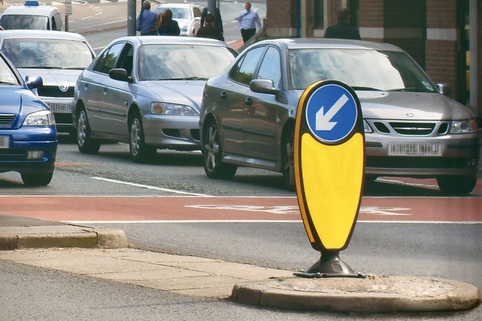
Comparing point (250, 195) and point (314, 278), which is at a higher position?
point (314, 278)

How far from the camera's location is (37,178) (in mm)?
17141

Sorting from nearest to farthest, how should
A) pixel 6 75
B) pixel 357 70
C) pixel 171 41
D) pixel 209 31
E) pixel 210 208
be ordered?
1. pixel 210 208
2. pixel 357 70
3. pixel 6 75
4. pixel 171 41
5. pixel 209 31

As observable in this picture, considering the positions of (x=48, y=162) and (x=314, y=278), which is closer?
(x=314, y=278)

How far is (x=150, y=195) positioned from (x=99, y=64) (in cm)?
685

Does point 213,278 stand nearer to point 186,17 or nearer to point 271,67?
point 271,67

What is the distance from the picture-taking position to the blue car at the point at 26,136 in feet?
54.2

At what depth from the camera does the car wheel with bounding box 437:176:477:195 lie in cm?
1630

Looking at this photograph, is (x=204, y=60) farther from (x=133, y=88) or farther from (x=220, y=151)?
(x=220, y=151)

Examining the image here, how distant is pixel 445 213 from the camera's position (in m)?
14.4

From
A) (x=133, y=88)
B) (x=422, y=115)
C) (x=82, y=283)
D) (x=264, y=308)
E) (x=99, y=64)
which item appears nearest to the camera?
(x=264, y=308)

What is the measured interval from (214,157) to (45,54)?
7.80m

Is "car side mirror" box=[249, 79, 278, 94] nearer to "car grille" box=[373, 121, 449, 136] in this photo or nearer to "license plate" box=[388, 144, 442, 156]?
"car grille" box=[373, 121, 449, 136]

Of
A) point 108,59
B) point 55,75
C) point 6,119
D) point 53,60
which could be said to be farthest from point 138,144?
point 53,60

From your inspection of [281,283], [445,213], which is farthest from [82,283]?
[445,213]
